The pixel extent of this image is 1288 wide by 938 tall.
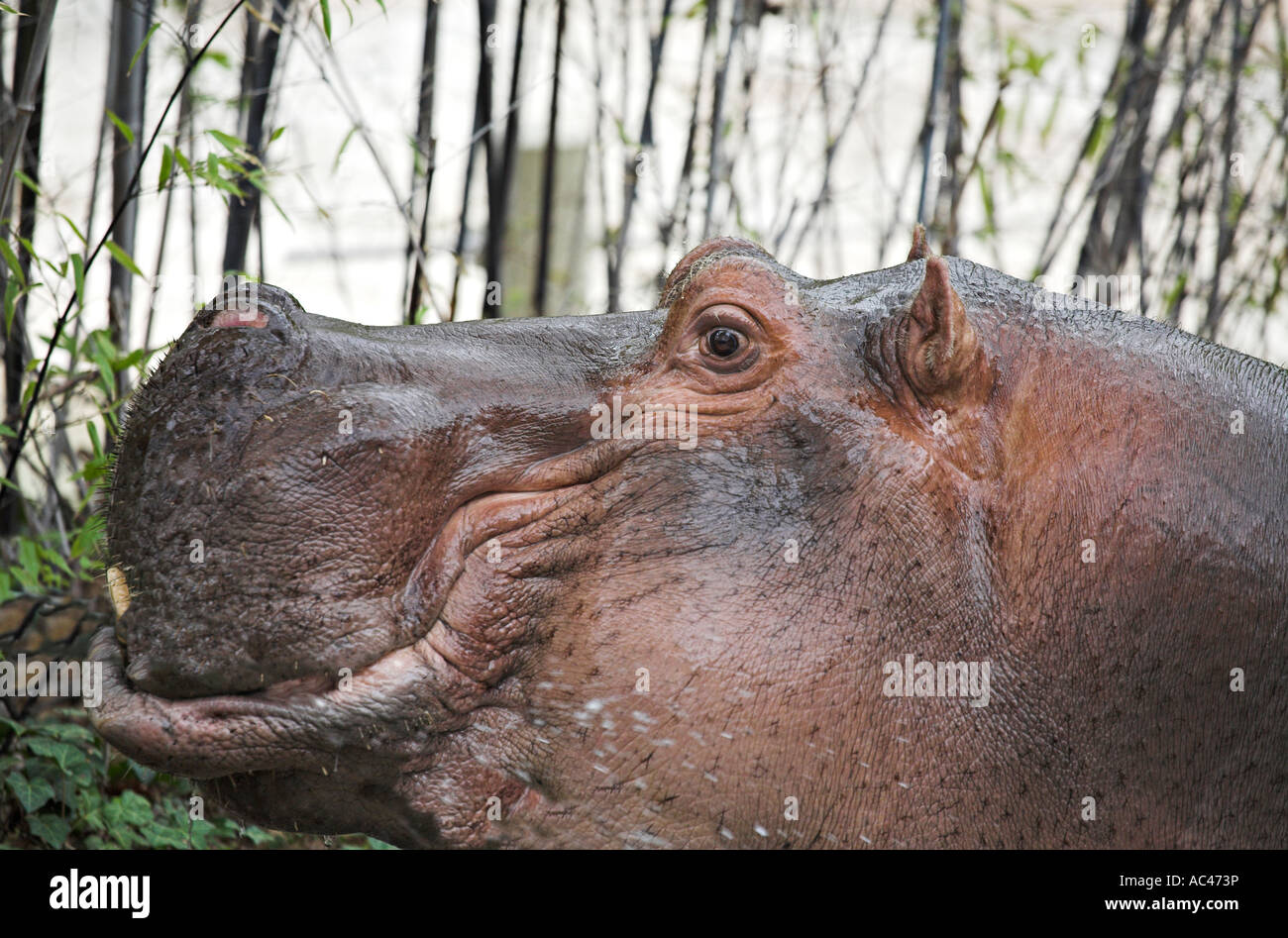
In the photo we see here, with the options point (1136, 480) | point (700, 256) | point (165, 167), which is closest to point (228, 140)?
point (165, 167)

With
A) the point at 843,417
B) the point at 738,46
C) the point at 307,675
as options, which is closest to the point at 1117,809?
the point at 843,417

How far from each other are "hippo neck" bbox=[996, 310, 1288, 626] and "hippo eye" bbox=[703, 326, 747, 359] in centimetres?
45

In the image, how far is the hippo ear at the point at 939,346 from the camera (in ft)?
6.84

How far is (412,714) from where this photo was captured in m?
2.00

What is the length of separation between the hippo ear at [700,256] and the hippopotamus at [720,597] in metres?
0.28

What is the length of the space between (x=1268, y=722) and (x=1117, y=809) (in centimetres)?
28

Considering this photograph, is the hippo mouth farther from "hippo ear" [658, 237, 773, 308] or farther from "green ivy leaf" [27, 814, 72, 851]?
"green ivy leaf" [27, 814, 72, 851]

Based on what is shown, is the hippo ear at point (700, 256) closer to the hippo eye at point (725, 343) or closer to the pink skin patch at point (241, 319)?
the hippo eye at point (725, 343)

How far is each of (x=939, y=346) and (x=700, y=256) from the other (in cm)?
55

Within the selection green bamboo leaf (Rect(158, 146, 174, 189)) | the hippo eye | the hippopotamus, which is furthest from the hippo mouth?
green bamboo leaf (Rect(158, 146, 174, 189))

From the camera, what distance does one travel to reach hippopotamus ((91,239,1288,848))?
199 cm

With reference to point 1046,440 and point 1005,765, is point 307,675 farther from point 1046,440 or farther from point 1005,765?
point 1046,440

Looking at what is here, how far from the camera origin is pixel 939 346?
209 centimetres

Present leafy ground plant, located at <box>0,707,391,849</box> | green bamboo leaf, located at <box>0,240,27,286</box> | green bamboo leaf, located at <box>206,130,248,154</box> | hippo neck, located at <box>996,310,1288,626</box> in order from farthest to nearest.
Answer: leafy ground plant, located at <box>0,707,391,849</box> < green bamboo leaf, located at <box>206,130,248,154</box> < green bamboo leaf, located at <box>0,240,27,286</box> < hippo neck, located at <box>996,310,1288,626</box>
